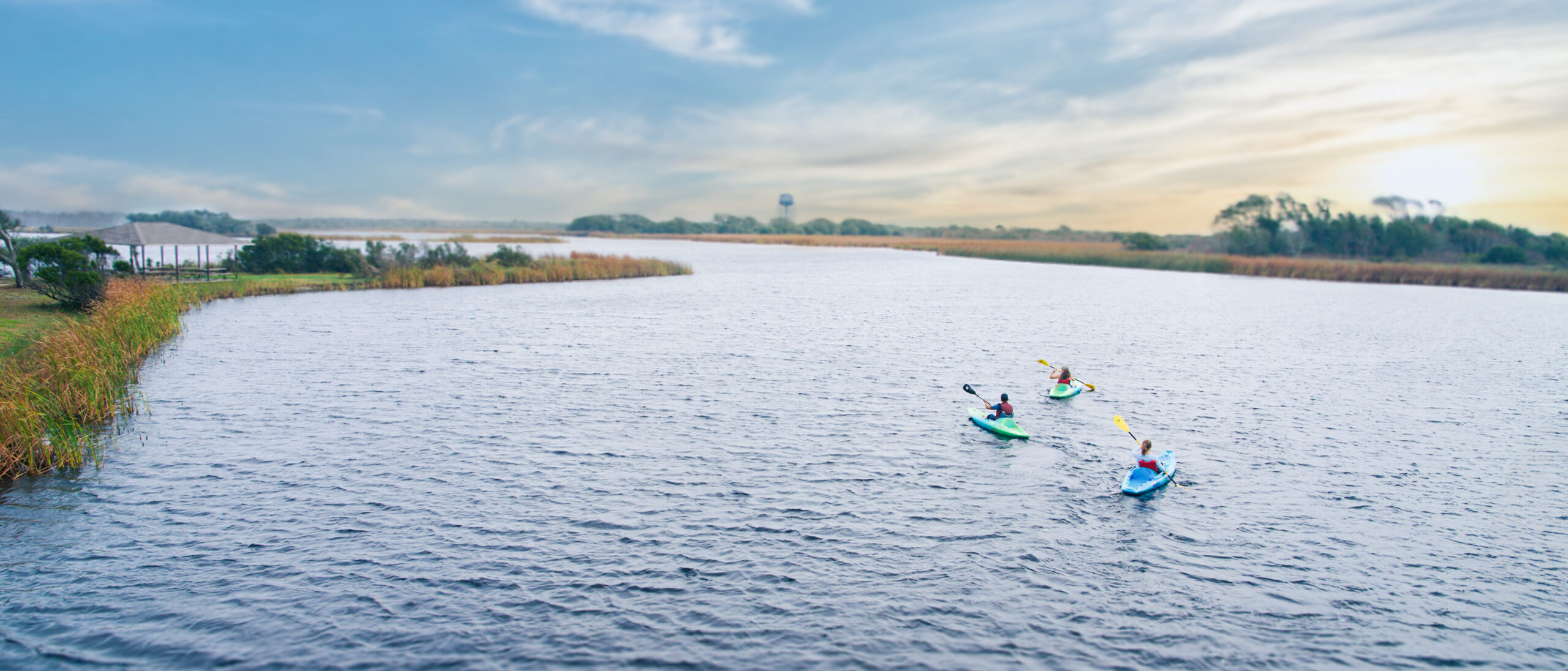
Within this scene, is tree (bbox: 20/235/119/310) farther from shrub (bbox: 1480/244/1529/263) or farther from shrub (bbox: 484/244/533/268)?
shrub (bbox: 1480/244/1529/263)

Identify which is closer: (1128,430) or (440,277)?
(1128,430)

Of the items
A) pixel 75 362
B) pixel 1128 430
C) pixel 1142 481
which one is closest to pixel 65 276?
pixel 75 362

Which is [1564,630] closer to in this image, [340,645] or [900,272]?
[340,645]

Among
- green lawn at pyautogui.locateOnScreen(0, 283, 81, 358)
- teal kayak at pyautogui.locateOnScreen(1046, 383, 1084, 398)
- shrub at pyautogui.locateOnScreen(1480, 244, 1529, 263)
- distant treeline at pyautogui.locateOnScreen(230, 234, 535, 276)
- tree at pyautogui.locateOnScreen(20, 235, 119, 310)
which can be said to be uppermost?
shrub at pyautogui.locateOnScreen(1480, 244, 1529, 263)

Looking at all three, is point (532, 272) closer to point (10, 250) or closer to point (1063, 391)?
point (10, 250)

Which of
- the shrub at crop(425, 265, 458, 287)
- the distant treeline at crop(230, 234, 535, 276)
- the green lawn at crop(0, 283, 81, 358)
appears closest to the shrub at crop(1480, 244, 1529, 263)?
the distant treeline at crop(230, 234, 535, 276)

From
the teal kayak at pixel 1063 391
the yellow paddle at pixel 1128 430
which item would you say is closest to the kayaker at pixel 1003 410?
the yellow paddle at pixel 1128 430

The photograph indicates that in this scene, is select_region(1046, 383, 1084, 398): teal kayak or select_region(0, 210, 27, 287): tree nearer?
select_region(1046, 383, 1084, 398): teal kayak

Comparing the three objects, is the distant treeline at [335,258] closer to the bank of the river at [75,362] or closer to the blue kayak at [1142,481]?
the bank of the river at [75,362]
